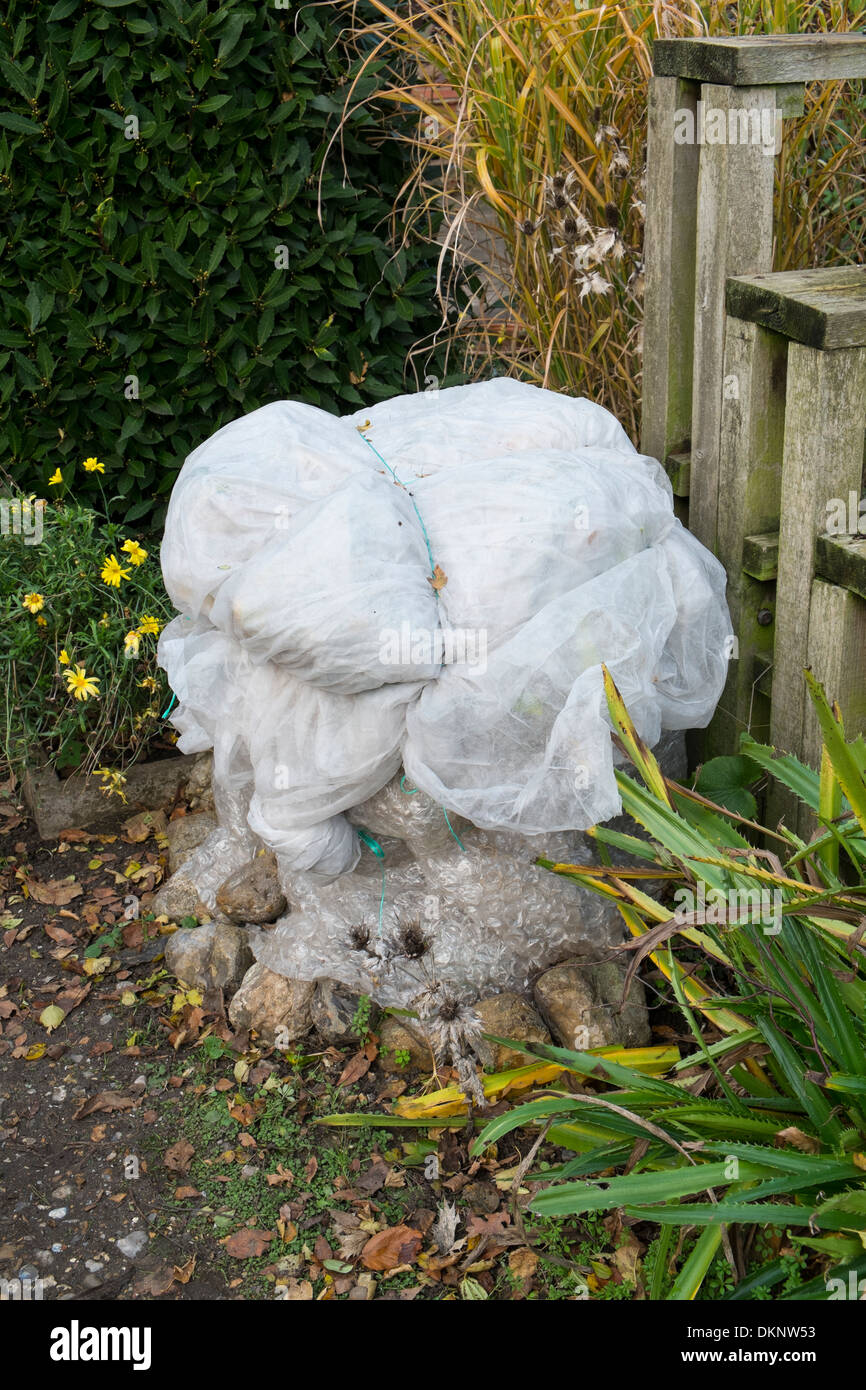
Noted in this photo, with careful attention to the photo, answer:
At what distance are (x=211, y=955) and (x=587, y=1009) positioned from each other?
95cm

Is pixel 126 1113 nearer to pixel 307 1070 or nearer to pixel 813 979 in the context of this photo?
pixel 307 1070

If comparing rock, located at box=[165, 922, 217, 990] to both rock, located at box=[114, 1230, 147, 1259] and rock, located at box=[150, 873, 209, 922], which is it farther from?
rock, located at box=[114, 1230, 147, 1259]

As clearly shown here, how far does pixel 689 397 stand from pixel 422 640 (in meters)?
1.04

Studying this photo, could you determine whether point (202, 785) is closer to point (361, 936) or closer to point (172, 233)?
point (361, 936)

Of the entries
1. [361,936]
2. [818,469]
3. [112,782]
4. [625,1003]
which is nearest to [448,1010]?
[361,936]

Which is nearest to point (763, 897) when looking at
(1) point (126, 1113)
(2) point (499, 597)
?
(2) point (499, 597)

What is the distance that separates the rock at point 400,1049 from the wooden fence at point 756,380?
1010 millimetres

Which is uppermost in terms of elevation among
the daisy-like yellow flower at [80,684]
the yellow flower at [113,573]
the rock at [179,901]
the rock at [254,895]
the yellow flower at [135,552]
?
the yellow flower at [135,552]

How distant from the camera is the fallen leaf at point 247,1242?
98.8 inches

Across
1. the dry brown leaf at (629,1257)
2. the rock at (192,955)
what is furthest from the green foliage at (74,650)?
the dry brown leaf at (629,1257)

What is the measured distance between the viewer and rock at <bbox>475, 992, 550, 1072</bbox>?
2.76m

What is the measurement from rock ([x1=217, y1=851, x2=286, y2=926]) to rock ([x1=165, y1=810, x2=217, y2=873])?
41 cm

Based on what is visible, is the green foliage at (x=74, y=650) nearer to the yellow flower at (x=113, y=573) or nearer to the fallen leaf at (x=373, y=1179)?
the yellow flower at (x=113, y=573)

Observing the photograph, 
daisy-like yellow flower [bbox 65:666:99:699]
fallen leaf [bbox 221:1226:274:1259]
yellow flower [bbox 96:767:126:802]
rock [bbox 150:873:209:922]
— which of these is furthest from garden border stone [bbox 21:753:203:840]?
fallen leaf [bbox 221:1226:274:1259]
